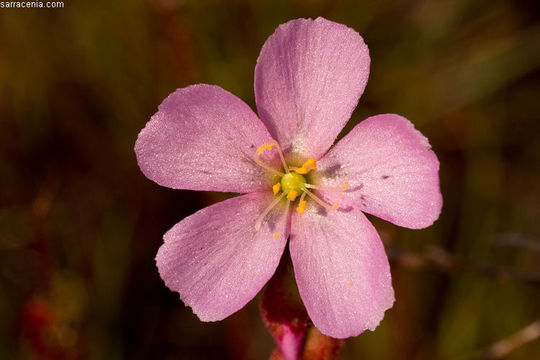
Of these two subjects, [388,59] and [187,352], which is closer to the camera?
[187,352]

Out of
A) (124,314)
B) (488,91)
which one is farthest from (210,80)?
(488,91)

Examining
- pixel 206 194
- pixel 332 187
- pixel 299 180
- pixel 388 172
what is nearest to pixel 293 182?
pixel 299 180

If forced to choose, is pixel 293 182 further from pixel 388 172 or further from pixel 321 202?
pixel 388 172

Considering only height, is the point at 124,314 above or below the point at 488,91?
below

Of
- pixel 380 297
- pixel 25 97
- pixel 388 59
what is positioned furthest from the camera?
pixel 388 59

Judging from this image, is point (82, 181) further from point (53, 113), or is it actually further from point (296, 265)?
point (296, 265)

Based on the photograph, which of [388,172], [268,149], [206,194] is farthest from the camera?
[206,194]

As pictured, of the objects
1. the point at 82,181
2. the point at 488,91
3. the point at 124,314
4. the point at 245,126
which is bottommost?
the point at 124,314

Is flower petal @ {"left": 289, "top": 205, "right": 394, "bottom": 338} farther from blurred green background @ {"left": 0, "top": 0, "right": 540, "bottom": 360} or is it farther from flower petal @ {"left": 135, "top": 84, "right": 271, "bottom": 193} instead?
blurred green background @ {"left": 0, "top": 0, "right": 540, "bottom": 360}
